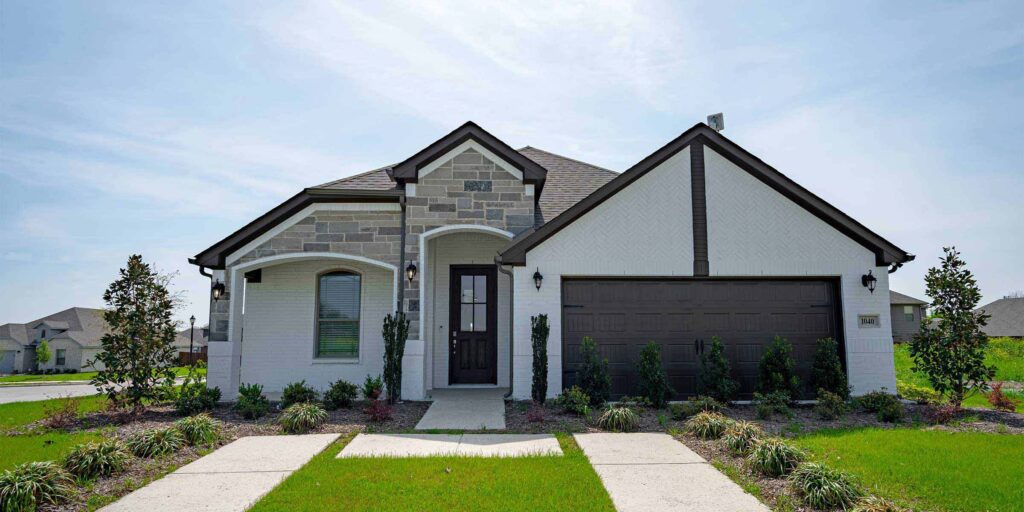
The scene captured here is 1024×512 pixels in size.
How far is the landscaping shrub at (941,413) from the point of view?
8.35 metres

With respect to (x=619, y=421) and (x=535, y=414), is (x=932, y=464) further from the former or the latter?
(x=535, y=414)

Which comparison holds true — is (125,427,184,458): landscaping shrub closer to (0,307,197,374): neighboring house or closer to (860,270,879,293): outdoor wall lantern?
(860,270,879,293): outdoor wall lantern

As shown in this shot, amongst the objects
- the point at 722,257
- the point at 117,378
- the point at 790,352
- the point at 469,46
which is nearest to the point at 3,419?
the point at 117,378

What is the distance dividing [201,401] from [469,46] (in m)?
7.48

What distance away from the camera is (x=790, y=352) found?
10055mm

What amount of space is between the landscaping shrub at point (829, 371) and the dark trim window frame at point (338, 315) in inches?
344

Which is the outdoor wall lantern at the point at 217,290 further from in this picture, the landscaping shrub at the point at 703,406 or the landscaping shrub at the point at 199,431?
the landscaping shrub at the point at 703,406

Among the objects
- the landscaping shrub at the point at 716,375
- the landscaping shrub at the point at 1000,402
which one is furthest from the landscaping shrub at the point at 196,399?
the landscaping shrub at the point at 1000,402

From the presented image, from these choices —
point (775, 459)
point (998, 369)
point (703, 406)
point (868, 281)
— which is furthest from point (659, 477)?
point (998, 369)

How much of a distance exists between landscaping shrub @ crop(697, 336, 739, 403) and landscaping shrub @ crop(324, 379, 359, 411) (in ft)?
19.8

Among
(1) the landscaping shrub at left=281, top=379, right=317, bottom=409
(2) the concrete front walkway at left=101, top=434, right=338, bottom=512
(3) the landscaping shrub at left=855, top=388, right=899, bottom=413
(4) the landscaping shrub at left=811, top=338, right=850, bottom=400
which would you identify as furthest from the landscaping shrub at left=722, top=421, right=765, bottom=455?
(1) the landscaping shrub at left=281, top=379, right=317, bottom=409

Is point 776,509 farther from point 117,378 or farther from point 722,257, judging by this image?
point 117,378

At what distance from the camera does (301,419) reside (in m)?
7.97

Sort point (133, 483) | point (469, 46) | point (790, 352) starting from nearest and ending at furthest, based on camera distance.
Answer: point (133, 483) < point (469, 46) < point (790, 352)
